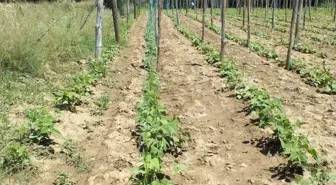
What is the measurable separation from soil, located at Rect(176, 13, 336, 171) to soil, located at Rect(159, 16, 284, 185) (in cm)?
85

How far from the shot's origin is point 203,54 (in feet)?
46.0

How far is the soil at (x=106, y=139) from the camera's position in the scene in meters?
4.80

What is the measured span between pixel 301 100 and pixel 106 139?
4.36m

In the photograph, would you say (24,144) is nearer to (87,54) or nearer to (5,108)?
(5,108)

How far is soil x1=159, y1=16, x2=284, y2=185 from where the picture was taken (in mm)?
4867

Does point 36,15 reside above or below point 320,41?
above

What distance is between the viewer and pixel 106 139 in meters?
5.98

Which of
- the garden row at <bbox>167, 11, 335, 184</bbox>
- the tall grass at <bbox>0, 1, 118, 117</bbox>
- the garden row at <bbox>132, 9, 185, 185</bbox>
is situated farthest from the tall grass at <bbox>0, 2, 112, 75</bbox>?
the garden row at <bbox>167, 11, 335, 184</bbox>

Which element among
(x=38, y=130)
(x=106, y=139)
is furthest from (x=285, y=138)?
(x=38, y=130)

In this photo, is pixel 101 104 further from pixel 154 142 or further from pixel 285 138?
pixel 285 138

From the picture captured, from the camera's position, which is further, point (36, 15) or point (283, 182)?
point (36, 15)

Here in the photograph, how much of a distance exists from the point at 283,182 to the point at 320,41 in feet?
50.2

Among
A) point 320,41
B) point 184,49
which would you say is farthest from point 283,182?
point 320,41

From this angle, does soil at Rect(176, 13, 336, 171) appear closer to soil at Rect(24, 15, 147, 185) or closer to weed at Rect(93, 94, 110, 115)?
soil at Rect(24, 15, 147, 185)
